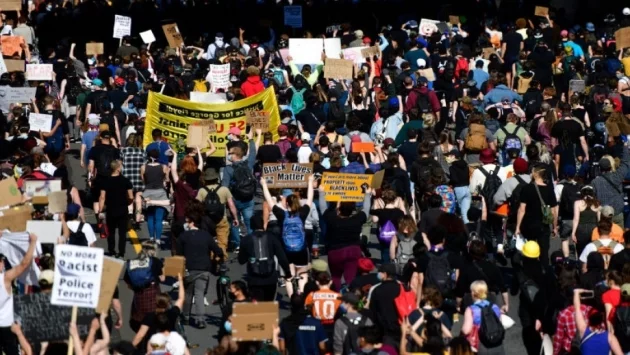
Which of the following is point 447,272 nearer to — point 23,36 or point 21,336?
point 21,336

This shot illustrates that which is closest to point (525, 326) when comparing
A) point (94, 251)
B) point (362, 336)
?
point (362, 336)

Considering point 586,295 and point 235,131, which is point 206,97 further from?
point 586,295

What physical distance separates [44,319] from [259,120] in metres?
10.3

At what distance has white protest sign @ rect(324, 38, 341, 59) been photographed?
3259cm

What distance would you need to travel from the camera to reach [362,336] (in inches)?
640

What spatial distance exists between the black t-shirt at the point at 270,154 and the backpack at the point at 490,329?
306 inches

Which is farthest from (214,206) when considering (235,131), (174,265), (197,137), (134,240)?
(235,131)

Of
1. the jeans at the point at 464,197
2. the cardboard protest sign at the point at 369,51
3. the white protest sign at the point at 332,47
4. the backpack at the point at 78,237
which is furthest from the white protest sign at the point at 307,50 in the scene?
the backpack at the point at 78,237

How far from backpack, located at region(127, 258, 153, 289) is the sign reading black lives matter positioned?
3.50 metres

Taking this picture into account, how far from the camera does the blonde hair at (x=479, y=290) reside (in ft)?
57.6

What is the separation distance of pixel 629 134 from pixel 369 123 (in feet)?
13.8

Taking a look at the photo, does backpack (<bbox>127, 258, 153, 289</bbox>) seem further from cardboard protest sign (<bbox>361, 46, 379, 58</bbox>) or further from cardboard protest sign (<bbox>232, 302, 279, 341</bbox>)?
cardboard protest sign (<bbox>361, 46, 379, 58</bbox>)

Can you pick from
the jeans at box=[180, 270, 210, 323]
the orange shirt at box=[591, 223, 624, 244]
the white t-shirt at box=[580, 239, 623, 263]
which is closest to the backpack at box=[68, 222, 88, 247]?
the jeans at box=[180, 270, 210, 323]

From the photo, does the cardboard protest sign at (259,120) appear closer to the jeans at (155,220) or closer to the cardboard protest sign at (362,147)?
the cardboard protest sign at (362,147)
